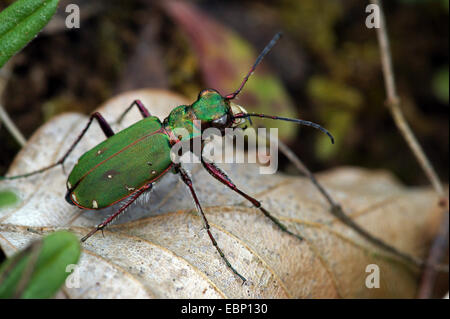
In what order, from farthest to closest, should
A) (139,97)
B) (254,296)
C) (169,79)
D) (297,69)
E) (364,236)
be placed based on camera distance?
(297,69)
(169,79)
(139,97)
(364,236)
(254,296)

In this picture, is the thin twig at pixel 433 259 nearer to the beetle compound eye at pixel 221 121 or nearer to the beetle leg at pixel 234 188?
the beetle leg at pixel 234 188

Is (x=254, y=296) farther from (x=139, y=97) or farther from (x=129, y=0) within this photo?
(x=129, y=0)

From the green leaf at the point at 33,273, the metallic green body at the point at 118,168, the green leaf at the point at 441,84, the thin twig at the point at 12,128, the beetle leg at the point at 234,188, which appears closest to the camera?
the green leaf at the point at 33,273

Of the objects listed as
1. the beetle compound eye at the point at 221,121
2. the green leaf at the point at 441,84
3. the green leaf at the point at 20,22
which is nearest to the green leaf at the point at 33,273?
the green leaf at the point at 20,22

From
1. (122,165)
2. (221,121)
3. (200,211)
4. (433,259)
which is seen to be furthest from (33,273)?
(433,259)

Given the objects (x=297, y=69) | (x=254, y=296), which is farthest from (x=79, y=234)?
(x=297, y=69)

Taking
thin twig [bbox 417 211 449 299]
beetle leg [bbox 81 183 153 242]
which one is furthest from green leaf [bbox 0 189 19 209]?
thin twig [bbox 417 211 449 299]

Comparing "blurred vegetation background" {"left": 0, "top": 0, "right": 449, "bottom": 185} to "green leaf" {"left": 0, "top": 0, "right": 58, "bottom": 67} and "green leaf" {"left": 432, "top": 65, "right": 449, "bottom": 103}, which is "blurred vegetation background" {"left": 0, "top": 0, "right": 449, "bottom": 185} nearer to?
"green leaf" {"left": 432, "top": 65, "right": 449, "bottom": 103}
